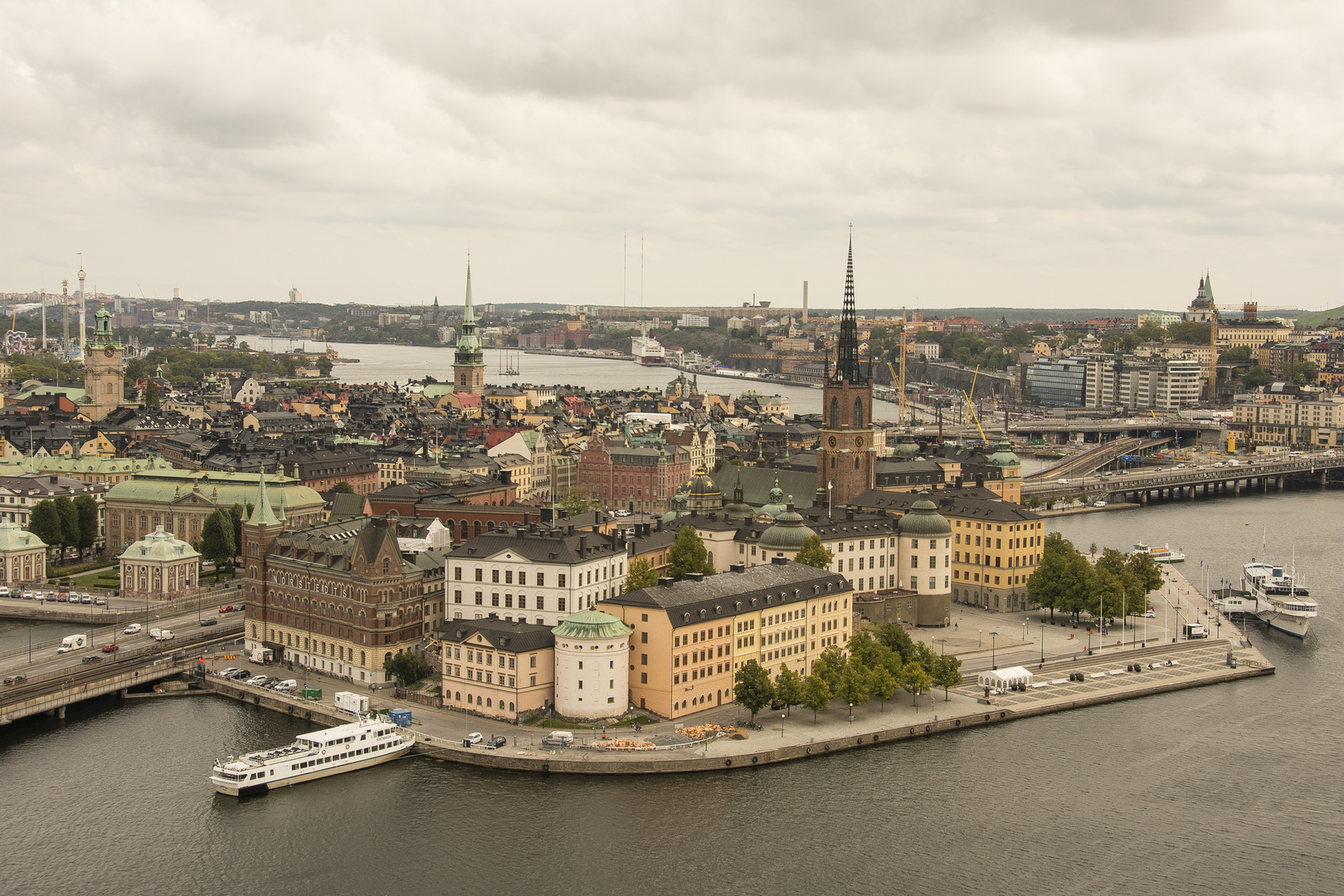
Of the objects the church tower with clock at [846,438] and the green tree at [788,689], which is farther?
the church tower with clock at [846,438]

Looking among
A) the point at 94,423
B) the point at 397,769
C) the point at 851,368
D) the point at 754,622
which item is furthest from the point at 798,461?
the point at 94,423

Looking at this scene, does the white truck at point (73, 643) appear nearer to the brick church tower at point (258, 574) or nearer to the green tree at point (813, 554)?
the brick church tower at point (258, 574)

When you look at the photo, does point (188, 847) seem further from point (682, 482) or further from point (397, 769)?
point (682, 482)

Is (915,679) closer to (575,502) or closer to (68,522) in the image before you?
(575,502)

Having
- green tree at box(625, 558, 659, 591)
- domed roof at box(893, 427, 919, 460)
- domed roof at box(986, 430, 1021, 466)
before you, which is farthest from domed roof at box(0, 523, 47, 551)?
domed roof at box(986, 430, 1021, 466)

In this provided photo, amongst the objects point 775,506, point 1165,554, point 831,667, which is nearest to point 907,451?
point 1165,554

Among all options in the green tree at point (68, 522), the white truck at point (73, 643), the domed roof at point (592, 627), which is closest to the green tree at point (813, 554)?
the domed roof at point (592, 627)
